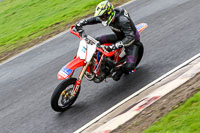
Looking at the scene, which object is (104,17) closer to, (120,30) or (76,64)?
(120,30)

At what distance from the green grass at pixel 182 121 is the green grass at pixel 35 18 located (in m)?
9.36

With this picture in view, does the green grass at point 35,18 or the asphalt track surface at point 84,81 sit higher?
the green grass at point 35,18

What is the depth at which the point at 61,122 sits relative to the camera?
6.87m

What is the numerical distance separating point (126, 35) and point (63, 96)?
6.62 ft

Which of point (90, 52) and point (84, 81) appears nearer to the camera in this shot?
point (90, 52)

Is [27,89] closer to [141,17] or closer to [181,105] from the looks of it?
[181,105]

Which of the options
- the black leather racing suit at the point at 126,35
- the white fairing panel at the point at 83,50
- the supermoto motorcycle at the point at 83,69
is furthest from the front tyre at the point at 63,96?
the black leather racing suit at the point at 126,35

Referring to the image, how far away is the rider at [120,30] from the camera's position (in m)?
6.84

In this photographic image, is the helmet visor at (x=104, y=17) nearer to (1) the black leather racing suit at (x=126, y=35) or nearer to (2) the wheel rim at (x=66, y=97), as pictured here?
(1) the black leather racing suit at (x=126, y=35)

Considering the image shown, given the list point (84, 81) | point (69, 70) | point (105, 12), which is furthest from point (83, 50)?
point (84, 81)

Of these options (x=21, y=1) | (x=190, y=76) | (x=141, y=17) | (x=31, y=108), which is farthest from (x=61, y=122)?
(x=21, y=1)

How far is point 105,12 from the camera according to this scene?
6.77 metres

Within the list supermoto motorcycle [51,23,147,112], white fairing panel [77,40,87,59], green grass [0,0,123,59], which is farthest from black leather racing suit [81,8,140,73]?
green grass [0,0,123,59]

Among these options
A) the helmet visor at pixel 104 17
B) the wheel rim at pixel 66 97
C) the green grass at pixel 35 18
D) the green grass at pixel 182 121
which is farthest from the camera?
the green grass at pixel 35 18
